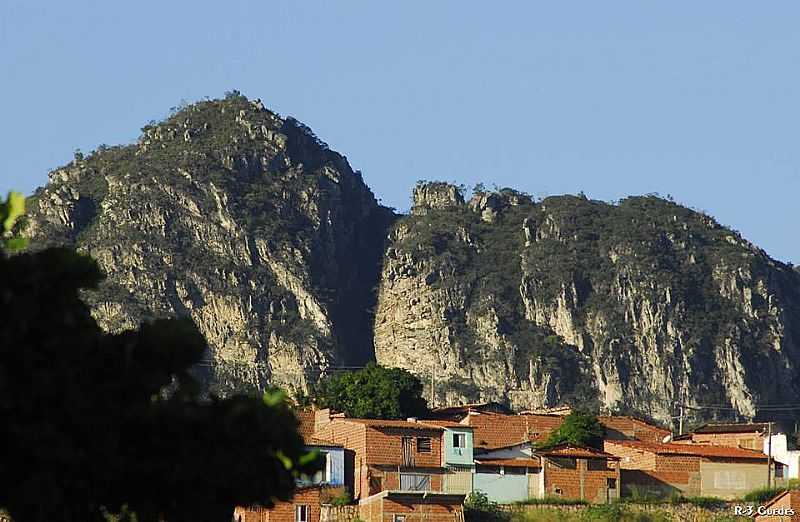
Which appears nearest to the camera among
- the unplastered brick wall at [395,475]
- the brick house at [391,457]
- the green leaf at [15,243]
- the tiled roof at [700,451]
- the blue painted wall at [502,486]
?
the green leaf at [15,243]

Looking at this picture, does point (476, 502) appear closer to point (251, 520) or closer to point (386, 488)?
point (386, 488)

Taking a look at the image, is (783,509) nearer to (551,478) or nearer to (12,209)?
(551,478)

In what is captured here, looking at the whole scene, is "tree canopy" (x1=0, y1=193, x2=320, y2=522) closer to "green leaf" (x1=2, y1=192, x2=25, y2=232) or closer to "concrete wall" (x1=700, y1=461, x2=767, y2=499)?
"green leaf" (x1=2, y1=192, x2=25, y2=232)

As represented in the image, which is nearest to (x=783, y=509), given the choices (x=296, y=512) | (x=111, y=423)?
(x=296, y=512)

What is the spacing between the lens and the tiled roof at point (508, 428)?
94.6 metres

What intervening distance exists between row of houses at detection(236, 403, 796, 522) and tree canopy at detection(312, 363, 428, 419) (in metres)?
14.5

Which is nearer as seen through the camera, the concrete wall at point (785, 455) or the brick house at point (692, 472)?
the brick house at point (692, 472)

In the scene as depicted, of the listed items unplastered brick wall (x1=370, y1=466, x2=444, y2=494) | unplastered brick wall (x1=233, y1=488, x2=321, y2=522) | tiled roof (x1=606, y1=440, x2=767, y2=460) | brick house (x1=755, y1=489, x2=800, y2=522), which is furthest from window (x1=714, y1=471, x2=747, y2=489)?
unplastered brick wall (x1=233, y1=488, x2=321, y2=522)

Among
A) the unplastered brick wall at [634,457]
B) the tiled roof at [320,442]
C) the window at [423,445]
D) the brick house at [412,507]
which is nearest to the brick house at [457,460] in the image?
the window at [423,445]

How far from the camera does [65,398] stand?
24703 millimetres

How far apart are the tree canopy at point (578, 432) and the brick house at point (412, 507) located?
60.1 ft

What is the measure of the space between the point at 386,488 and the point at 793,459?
22026 mm

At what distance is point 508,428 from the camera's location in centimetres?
9800

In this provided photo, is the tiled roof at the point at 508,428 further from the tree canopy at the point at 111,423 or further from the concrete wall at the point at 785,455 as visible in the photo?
the tree canopy at the point at 111,423
